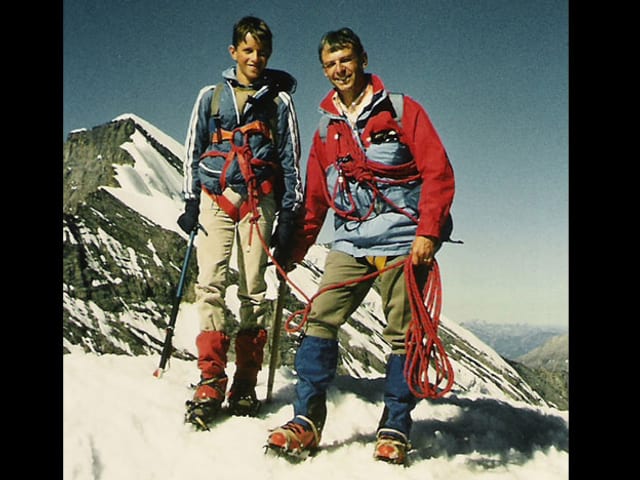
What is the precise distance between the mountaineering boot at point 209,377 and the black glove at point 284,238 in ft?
1.74

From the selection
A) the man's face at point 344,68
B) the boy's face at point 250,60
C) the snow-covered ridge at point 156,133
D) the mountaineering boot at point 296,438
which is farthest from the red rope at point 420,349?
the snow-covered ridge at point 156,133

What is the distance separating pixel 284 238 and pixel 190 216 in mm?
544

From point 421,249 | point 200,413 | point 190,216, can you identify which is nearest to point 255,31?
point 190,216

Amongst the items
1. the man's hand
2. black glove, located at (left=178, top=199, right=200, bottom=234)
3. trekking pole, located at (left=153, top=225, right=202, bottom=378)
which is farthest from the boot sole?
black glove, located at (left=178, top=199, right=200, bottom=234)

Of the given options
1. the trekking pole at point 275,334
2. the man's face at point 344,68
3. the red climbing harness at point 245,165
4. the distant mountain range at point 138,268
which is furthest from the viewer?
the distant mountain range at point 138,268

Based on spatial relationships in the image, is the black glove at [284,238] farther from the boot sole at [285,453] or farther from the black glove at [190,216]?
the boot sole at [285,453]

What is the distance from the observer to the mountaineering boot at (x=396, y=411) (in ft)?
11.1

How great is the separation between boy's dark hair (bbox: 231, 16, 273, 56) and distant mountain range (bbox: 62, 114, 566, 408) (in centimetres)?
74

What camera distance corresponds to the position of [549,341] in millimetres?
4207

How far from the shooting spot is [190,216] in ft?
12.3

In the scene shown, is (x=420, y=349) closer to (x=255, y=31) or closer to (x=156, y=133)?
(x=255, y=31)

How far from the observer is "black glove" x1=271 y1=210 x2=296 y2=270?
146 inches
